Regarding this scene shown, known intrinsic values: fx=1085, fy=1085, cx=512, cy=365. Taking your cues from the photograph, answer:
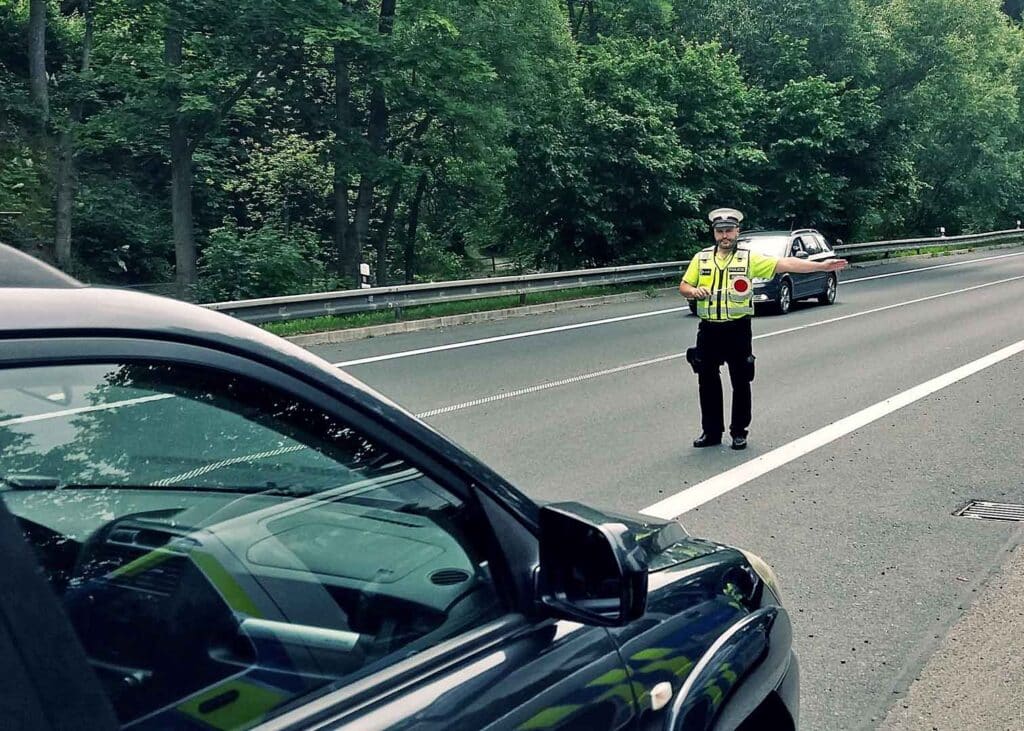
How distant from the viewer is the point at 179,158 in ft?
81.7

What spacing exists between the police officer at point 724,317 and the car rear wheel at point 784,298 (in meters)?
12.2

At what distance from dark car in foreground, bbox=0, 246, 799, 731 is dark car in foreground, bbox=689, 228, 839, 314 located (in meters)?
18.6

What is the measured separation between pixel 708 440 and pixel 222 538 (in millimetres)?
7236

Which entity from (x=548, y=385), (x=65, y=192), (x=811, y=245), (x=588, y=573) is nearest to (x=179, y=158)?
(x=65, y=192)

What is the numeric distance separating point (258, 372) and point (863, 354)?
13.7m

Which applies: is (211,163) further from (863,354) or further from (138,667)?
(138,667)

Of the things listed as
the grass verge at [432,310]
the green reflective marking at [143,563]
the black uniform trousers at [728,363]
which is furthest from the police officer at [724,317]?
the grass verge at [432,310]

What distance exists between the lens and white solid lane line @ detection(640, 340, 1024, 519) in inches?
269

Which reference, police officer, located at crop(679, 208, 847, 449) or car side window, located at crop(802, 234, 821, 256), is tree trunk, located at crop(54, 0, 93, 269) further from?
police officer, located at crop(679, 208, 847, 449)

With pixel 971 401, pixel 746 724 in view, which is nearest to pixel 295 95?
pixel 971 401

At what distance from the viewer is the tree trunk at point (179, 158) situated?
22.8 meters

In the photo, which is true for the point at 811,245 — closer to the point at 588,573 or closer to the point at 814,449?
the point at 814,449

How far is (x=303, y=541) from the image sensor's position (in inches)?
71.9

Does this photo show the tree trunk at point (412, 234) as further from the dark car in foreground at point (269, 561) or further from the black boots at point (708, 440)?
the dark car in foreground at point (269, 561)
